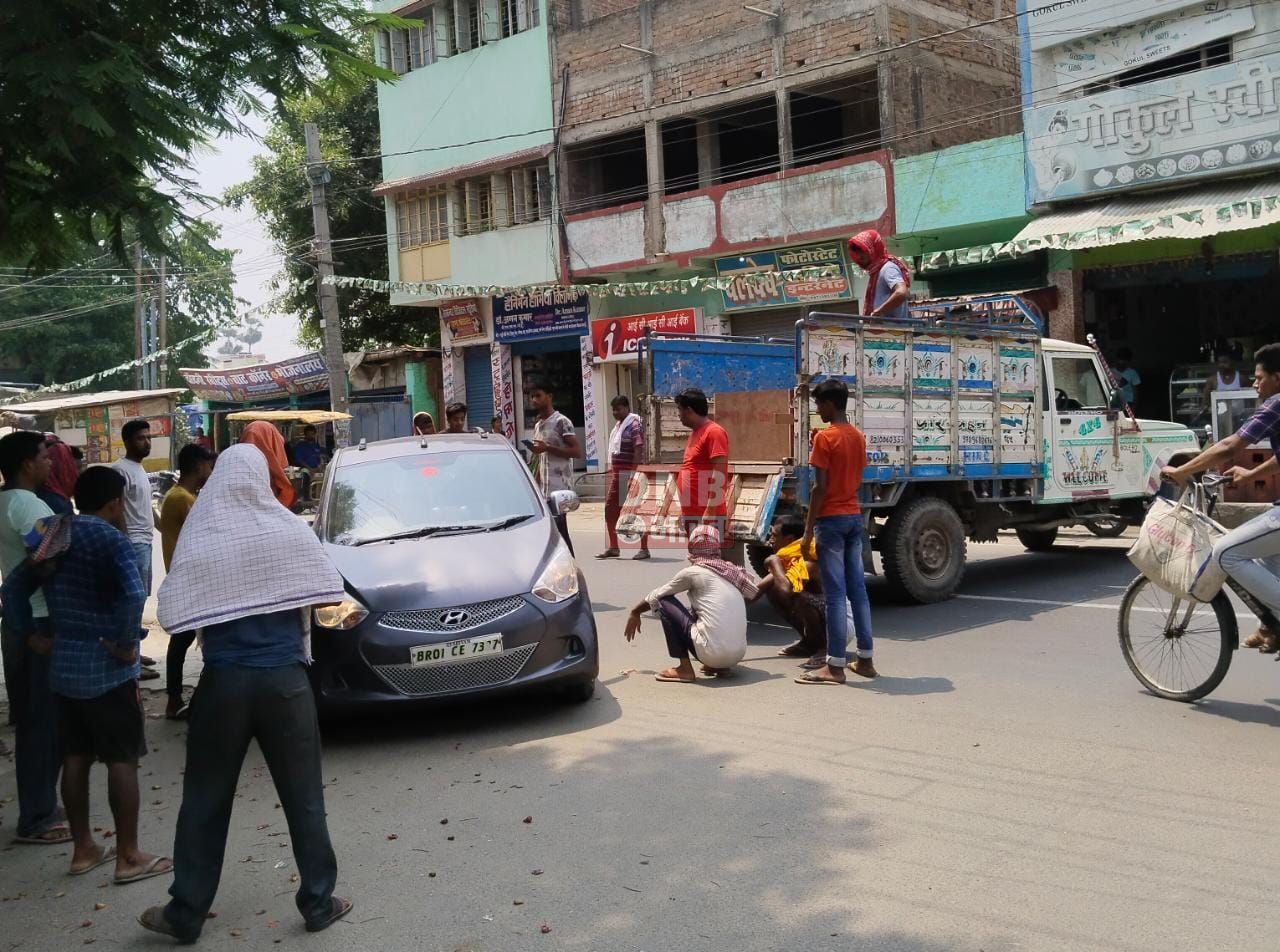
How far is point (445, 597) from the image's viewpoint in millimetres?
6395

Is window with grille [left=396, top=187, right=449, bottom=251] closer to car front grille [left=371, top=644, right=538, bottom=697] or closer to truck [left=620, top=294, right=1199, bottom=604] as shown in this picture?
truck [left=620, top=294, right=1199, bottom=604]

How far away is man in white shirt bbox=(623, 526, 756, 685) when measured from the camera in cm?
730

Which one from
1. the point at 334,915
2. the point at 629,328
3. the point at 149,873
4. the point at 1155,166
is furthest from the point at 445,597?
Result: the point at 629,328

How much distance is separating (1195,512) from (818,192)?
51.9ft

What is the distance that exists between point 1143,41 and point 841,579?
42.1 ft

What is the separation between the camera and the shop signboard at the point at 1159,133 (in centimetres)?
1532

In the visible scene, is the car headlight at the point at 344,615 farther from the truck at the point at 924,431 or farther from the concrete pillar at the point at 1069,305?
the concrete pillar at the point at 1069,305

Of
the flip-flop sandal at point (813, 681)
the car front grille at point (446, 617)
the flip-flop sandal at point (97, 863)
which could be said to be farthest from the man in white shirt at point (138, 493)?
the flip-flop sandal at point (813, 681)

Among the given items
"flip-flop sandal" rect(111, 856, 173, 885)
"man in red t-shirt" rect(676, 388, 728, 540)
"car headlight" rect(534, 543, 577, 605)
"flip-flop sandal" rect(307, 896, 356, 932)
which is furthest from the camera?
"man in red t-shirt" rect(676, 388, 728, 540)

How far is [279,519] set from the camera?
13.2ft

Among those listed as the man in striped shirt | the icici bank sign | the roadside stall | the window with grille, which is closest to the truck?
the man in striped shirt

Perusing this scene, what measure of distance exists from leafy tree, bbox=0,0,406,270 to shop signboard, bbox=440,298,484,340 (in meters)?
22.8

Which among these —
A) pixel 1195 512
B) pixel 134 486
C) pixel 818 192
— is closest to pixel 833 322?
pixel 1195 512

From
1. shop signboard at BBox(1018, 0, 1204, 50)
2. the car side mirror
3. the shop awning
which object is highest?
shop signboard at BBox(1018, 0, 1204, 50)
